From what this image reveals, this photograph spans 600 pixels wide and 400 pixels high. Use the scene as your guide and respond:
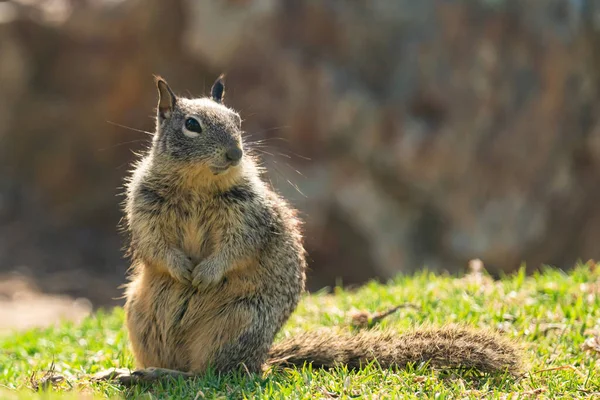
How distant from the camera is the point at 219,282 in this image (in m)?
5.09

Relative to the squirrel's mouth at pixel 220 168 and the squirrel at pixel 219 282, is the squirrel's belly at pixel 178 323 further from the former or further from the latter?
the squirrel's mouth at pixel 220 168

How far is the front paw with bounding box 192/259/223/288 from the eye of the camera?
4.98 m

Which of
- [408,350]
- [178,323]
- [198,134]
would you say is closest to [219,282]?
[178,323]

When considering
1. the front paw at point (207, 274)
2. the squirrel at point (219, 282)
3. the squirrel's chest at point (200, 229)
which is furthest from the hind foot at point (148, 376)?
the squirrel's chest at point (200, 229)

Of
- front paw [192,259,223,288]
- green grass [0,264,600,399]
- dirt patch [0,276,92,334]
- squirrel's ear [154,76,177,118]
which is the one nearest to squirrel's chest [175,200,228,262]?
front paw [192,259,223,288]

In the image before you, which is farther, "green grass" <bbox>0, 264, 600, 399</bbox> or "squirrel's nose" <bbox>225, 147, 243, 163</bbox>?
"squirrel's nose" <bbox>225, 147, 243, 163</bbox>

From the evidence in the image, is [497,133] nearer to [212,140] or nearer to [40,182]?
[40,182]

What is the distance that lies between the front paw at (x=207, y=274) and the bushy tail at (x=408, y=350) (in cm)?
64

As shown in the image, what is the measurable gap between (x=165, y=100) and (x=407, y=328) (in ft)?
7.35

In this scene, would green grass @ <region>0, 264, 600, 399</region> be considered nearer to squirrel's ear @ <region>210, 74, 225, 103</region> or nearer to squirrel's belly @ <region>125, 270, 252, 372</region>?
squirrel's belly @ <region>125, 270, 252, 372</region>

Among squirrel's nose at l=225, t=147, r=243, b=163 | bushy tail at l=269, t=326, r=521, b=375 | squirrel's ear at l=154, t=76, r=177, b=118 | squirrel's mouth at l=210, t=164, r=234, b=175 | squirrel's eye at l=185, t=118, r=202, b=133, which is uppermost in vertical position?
squirrel's ear at l=154, t=76, r=177, b=118

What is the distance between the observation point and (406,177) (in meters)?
14.4

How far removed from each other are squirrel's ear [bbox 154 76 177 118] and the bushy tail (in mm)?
1717

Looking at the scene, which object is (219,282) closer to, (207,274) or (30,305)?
(207,274)
